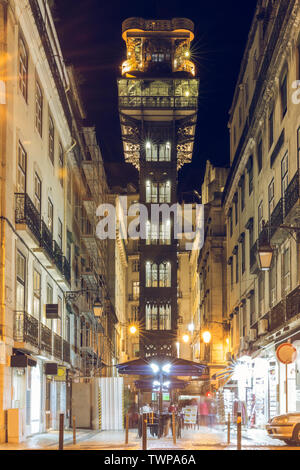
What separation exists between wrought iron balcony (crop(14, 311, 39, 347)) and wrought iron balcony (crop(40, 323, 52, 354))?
158 centimetres

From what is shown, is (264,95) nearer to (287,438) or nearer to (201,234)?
(287,438)

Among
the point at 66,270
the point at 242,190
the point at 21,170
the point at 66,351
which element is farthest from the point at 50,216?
the point at 242,190

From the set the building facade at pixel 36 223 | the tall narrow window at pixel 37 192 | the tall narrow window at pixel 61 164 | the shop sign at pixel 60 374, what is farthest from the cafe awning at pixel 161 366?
the tall narrow window at pixel 61 164

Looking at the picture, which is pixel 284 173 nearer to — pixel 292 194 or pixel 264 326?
pixel 292 194

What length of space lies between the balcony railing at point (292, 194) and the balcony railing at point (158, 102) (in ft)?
131

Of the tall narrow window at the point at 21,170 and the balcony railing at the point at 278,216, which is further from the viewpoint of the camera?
the balcony railing at the point at 278,216

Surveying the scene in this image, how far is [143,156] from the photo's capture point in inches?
2638

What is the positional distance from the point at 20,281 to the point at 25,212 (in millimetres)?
2635

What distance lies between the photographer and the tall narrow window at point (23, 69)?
85.8ft

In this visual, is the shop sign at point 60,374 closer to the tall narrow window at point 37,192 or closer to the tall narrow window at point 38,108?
the tall narrow window at point 37,192

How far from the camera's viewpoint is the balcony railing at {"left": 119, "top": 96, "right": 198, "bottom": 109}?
65062mm

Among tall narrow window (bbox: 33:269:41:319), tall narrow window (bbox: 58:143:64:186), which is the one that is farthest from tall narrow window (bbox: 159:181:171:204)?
tall narrow window (bbox: 33:269:41:319)
